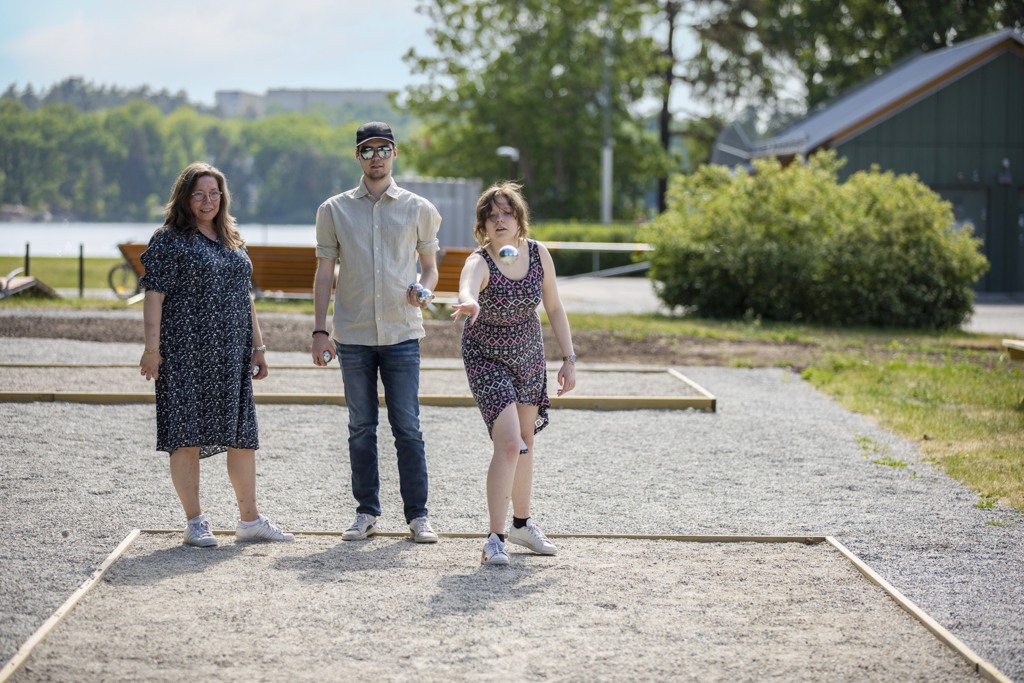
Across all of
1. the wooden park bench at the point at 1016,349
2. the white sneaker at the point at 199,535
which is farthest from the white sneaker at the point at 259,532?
the wooden park bench at the point at 1016,349

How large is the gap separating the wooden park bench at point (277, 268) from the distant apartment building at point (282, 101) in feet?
164

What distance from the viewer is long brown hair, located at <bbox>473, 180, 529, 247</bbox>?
5652mm

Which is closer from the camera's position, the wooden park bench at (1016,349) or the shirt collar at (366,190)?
the shirt collar at (366,190)

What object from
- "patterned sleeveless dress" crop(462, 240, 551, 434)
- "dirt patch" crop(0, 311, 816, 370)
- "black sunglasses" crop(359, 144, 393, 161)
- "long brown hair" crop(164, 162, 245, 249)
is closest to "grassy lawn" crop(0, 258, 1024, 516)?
"dirt patch" crop(0, 311, 816, 370)

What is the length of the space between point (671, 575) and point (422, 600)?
1138mm

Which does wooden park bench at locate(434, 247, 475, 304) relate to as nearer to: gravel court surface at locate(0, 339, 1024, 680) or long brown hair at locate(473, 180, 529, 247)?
gravel court surface at locate(0, 339, 1024, 680)

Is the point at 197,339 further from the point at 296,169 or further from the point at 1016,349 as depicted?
the point at 296,169

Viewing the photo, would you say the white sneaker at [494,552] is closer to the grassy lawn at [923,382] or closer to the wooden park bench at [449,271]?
the grassy lawn at [923,382]

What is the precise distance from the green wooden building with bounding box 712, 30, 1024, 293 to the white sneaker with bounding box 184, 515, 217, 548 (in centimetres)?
2640

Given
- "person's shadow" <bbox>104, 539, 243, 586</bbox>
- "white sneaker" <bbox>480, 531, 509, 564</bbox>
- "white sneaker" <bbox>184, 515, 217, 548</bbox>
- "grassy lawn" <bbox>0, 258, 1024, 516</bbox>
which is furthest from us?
"grassy lawn" <bbox>0, 258, 1024, 516</bbox>

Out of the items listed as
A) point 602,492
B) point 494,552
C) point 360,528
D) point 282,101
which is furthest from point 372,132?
point 282,101

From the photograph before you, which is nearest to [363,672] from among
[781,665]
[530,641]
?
[530,641]

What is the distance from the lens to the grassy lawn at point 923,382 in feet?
27.5

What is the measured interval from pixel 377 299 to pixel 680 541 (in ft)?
6.10
